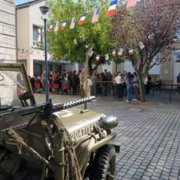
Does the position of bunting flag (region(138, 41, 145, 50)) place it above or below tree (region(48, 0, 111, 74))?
below

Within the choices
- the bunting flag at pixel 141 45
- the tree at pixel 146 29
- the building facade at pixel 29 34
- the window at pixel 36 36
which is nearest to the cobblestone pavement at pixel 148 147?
the bunting flag at pixel 141 45

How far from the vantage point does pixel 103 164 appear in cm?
374

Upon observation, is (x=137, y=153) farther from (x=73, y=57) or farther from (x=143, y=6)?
(x=73, y=57)

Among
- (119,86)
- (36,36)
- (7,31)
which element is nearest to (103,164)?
(7,31)

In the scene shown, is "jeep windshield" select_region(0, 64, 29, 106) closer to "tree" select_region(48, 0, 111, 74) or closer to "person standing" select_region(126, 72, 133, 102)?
"person standing" select_region(126, 72, 133, 102)

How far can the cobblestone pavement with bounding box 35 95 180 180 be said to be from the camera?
5.32m

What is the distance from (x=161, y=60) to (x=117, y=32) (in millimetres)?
2891

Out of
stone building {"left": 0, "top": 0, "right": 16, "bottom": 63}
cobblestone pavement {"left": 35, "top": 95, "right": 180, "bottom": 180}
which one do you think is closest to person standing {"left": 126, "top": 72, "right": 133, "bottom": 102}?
cobblestone pavement {"left": 35, "top": 95, "right": 180, "bottom": 180}

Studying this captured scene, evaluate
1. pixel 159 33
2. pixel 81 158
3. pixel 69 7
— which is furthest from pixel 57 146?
pixel 69 7

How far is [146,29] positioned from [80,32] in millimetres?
5966

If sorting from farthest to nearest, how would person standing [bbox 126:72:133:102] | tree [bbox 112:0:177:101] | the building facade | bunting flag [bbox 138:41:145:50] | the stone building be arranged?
the building facade → person standing [bbox 126:72:133:102] → tree [bbox 112:0:177:101] → bunting flag [bbox 138:41:145:50] → the stone building

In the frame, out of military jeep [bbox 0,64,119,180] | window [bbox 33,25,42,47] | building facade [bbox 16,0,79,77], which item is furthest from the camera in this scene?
window [bbox 33,25,42,47]

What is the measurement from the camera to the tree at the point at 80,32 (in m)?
20.5

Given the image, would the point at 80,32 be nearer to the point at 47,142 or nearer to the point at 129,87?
the point at 129,87
